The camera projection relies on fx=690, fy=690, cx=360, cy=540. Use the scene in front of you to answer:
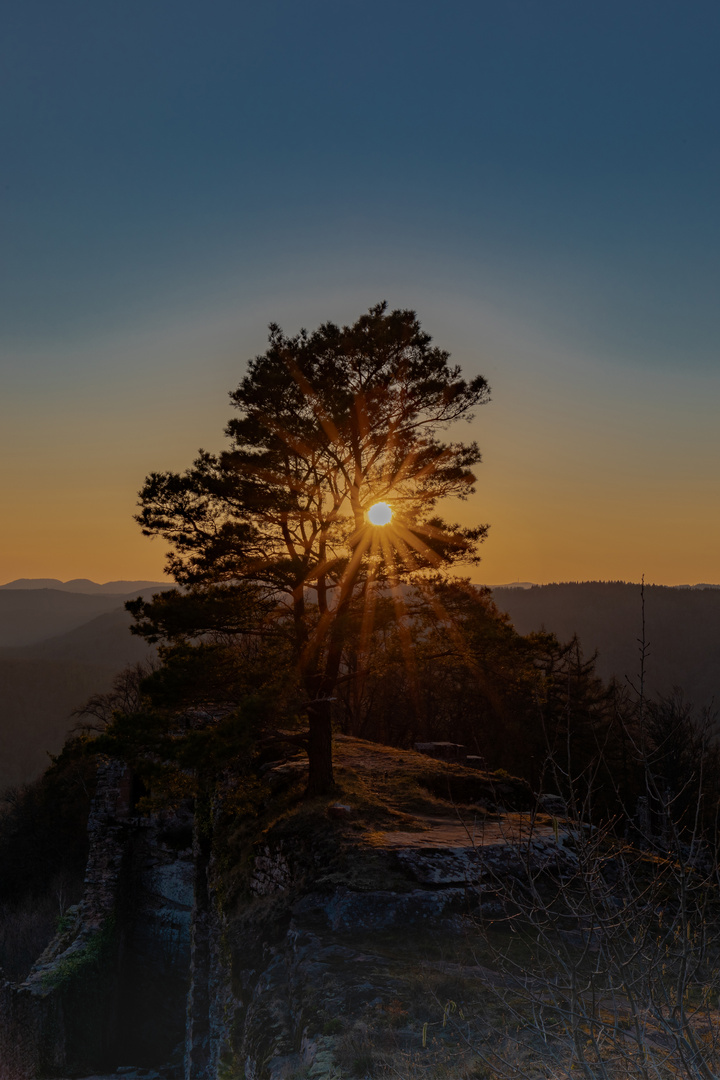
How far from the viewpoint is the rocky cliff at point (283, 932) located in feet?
26.0

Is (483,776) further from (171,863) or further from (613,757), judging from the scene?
(613,757)

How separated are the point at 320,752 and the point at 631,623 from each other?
112 metres

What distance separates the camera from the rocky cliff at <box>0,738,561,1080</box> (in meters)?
7.91

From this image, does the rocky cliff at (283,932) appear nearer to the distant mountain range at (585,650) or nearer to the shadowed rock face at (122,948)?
the shadowed rock face at (122,948)

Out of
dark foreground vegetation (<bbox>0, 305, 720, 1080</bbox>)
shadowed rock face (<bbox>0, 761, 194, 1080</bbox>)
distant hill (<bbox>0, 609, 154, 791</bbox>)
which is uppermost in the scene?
dark foreground vegetation (<bbox>0, 305, 720, 1080</bbox>)

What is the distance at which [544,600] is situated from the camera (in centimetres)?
13638

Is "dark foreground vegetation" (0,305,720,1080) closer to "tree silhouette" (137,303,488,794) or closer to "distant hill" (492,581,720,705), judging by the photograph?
"tree silhouette" (137,303,488,794)

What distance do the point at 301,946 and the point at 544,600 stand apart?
13160 cm

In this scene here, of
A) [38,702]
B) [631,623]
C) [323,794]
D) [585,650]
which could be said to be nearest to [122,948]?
[323,794]

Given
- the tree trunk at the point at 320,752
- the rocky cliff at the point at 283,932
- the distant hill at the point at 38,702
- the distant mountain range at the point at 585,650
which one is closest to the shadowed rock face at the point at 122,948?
the rocky cliff at the point at 283,932

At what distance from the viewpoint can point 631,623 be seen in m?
118

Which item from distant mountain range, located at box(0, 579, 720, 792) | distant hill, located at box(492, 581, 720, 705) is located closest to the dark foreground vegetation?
distant mountain range, located at box(0, 579, 720, 792)

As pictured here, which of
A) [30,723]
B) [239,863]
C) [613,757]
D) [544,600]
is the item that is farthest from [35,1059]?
[544,600]

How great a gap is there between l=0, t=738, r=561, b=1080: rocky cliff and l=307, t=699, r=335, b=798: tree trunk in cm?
45
